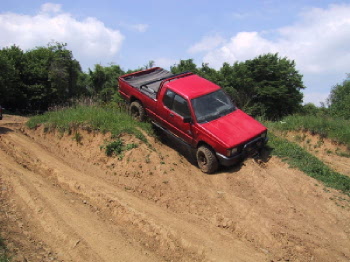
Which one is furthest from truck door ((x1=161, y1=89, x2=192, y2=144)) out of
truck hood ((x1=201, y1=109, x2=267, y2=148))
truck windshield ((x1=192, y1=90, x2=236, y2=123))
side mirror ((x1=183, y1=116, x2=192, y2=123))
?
truck hood ((x1=201, y1=109, x2=267, y2=148))

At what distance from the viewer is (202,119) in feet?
30.8

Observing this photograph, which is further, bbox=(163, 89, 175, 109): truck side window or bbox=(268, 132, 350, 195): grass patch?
bbox=(163, 89, 175, 109): truck side window

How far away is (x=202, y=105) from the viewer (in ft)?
31.7

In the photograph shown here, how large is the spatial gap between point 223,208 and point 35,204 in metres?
3.94

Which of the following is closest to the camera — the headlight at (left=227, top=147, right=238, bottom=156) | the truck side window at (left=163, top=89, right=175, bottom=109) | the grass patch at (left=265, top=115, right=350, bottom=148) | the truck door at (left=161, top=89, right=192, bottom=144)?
the headlight at (left=227, top=147, right=238, bottom=156)

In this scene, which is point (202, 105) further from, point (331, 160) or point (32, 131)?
point (32, 131)

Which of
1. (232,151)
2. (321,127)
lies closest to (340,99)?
(321,127)

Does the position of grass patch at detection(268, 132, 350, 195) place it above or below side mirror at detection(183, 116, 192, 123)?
below

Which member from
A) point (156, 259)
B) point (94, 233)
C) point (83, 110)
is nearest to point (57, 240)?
point (94, 233)

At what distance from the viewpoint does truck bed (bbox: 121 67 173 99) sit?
35.7 feet

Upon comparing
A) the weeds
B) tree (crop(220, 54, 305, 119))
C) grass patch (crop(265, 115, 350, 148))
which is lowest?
the weeds

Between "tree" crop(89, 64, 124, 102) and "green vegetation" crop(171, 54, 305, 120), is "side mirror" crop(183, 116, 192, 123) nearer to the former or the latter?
"green vegetation" crop(171, 54, 305, 120)

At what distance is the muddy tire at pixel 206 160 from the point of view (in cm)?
904

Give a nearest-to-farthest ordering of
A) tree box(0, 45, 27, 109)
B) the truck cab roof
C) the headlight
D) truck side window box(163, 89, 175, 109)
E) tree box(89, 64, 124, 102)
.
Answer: the headlight < the truck cab roof < truck side window box(163, 89, 175, 109) < tree box(0, 45, 27, 109) < tree box(89, 64, 124, 102)
